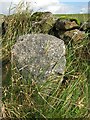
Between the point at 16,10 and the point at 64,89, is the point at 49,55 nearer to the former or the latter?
the point at 64,89

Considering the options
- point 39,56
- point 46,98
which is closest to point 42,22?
point 39,56

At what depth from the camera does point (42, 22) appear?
7430 mm

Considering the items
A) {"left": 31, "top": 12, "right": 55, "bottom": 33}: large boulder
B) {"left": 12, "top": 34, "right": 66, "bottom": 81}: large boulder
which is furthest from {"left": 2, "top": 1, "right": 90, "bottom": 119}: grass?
{"left": 31, "top": 12, "right": 55, "bottom": 33}: large boulder

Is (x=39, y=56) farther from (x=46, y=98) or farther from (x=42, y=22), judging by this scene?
(x=42, y=22)

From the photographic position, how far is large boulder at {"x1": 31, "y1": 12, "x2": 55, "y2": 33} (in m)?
7.23

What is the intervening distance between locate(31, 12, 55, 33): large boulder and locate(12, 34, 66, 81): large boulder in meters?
1.08

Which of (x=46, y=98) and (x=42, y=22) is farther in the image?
(x=42, y=22)

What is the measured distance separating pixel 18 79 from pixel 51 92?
0.51 m

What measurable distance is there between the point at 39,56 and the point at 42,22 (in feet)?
5.72

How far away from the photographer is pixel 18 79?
219 inches

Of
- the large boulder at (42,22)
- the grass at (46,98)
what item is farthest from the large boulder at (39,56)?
the large boulder at (42,22)

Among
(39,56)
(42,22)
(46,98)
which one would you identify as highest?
(42,22)

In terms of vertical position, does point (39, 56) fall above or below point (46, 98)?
above

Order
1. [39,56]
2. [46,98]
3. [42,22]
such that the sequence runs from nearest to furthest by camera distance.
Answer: [46,98], [39,56], [42,22]
